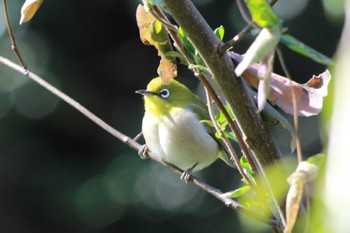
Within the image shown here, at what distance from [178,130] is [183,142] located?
0.14 ft

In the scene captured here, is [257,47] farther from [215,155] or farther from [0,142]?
[0,142]

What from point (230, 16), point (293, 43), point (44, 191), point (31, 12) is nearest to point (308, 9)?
point (230, 16)

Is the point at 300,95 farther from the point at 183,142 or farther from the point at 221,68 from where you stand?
the point at 183,142

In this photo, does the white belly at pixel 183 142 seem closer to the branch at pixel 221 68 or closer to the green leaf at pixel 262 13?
the branch at pixel 221 68

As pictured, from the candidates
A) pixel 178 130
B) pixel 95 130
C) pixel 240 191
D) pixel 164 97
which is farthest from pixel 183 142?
pixel 240 191

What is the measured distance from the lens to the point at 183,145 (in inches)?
78.7

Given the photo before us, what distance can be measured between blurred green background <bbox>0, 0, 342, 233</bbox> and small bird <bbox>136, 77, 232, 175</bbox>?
0.49m

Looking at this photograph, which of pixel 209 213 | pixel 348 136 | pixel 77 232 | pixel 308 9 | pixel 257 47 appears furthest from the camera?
pixel 77 232

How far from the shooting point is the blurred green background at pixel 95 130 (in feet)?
8.62

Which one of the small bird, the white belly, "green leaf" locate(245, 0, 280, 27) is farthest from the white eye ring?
"green leaf" locate(245, 0, 280, 27)

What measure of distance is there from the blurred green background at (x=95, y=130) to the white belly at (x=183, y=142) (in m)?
0.55

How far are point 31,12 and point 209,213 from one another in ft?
7.25

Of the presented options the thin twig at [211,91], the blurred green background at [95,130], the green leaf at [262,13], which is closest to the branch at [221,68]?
the thin twig at [211,91]

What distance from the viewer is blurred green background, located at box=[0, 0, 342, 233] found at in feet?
8.62
